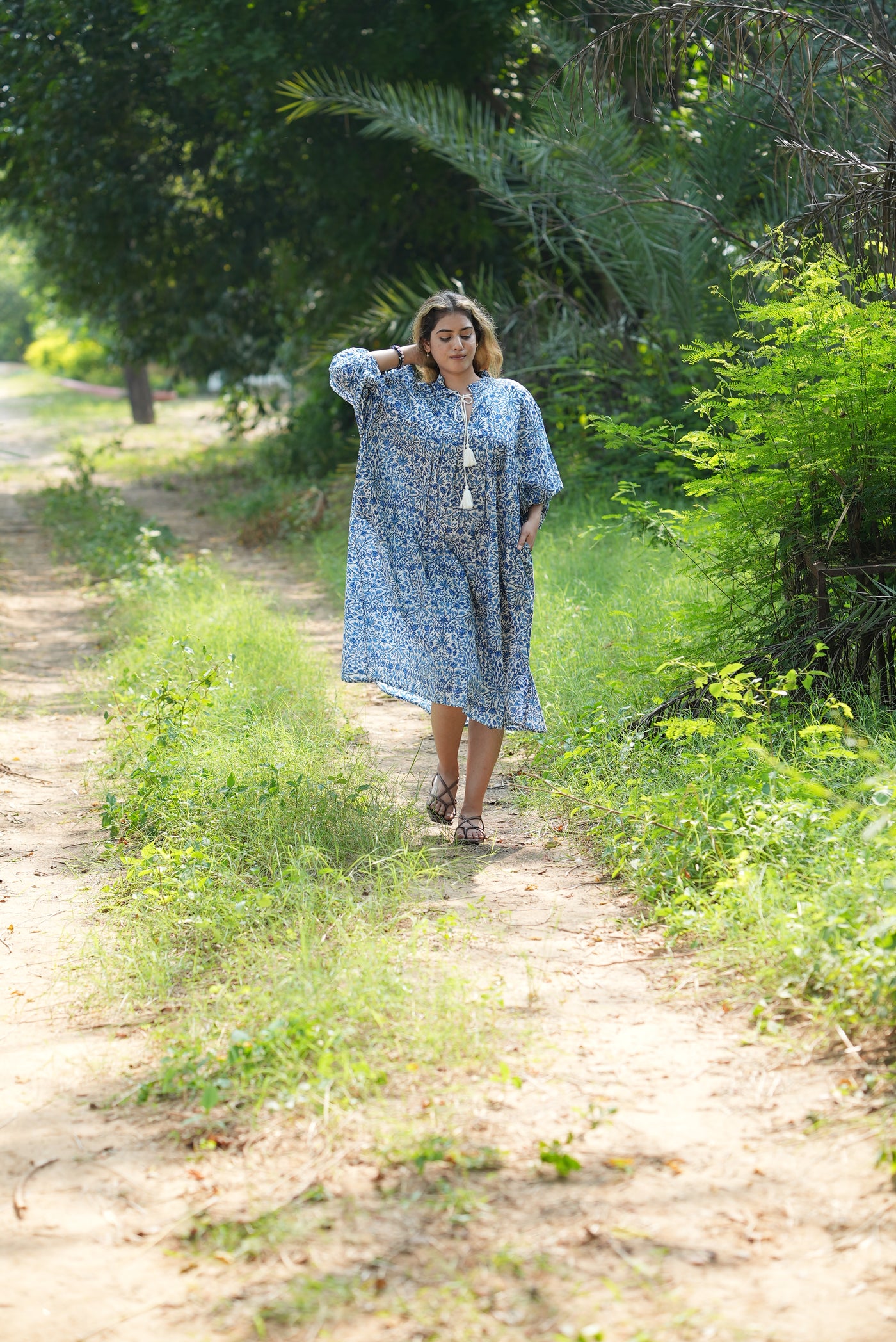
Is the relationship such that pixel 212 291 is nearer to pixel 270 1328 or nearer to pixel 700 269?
pixel 700 269

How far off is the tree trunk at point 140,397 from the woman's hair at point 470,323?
22483 millimetres

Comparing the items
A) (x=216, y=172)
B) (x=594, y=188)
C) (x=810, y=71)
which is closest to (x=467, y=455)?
(x=810, y=71)

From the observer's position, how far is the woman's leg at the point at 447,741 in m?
4.42

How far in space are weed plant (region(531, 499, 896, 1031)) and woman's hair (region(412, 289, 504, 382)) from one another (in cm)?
137

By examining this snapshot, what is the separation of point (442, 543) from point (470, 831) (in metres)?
1.00

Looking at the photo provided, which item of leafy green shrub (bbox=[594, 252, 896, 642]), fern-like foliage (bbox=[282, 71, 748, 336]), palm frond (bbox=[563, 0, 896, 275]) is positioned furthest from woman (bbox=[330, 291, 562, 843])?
fern-like foliage (bbox=[282, 71, 748, 336])

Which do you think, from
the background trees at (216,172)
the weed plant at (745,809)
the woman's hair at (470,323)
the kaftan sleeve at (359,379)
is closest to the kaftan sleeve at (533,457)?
the woman's hair at (470,323)

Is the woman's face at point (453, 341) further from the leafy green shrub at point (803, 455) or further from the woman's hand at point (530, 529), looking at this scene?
the leafy green shrub at point (803, 455)

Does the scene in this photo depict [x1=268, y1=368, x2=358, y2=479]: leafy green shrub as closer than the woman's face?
No

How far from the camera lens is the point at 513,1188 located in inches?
95.3

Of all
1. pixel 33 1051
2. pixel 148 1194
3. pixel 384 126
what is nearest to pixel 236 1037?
pixel 148 1194

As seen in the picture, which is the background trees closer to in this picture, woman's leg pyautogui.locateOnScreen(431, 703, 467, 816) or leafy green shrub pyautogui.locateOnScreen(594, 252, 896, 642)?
leafy green shrub pyautogui.locateOnScreen(594, 252, 896, 642)

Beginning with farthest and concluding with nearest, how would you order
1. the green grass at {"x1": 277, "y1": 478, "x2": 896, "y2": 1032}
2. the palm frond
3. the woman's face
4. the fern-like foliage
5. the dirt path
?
the fern-like foliage, the palm frond, the woman's face, the green grass at {"x1": 277, "y1": 478, "x2": 896, "y2": 1032}, the dirt path

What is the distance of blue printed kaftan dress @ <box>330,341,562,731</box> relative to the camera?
13.9 ft
